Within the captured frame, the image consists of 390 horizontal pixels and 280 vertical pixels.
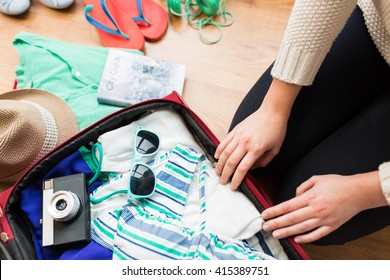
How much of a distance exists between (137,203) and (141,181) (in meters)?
0.04

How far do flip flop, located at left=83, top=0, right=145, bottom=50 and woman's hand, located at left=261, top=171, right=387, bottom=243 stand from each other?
1.87 feet

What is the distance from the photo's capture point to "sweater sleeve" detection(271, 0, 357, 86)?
1.71ft

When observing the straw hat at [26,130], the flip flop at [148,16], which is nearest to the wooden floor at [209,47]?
the flip flop at [148,16]

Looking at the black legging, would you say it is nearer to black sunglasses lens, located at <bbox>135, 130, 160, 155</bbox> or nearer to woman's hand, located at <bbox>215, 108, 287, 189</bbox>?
woman's hand, located at <bbox>215, 108, 287, 189</bbox>

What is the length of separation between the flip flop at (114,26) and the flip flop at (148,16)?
15 millimetres

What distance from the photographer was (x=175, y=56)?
93 centimetres

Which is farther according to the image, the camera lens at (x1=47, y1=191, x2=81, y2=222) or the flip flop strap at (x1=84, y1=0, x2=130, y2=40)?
the flip flop strap at (x1=84, y1=0, x2=130, y2=40)

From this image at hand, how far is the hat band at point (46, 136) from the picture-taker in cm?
69

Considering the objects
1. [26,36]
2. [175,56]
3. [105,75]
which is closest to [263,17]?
[175,56]

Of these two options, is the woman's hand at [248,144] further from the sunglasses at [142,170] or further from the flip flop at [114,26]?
the flip flop at [114,26]

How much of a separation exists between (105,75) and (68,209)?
39cm

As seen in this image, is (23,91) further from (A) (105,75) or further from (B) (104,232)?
(B) (104,232)

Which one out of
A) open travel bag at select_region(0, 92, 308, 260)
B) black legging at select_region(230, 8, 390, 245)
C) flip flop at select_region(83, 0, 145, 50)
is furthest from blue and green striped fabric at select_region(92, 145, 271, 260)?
flip flop at select_region(83, 0, 145, 50)
